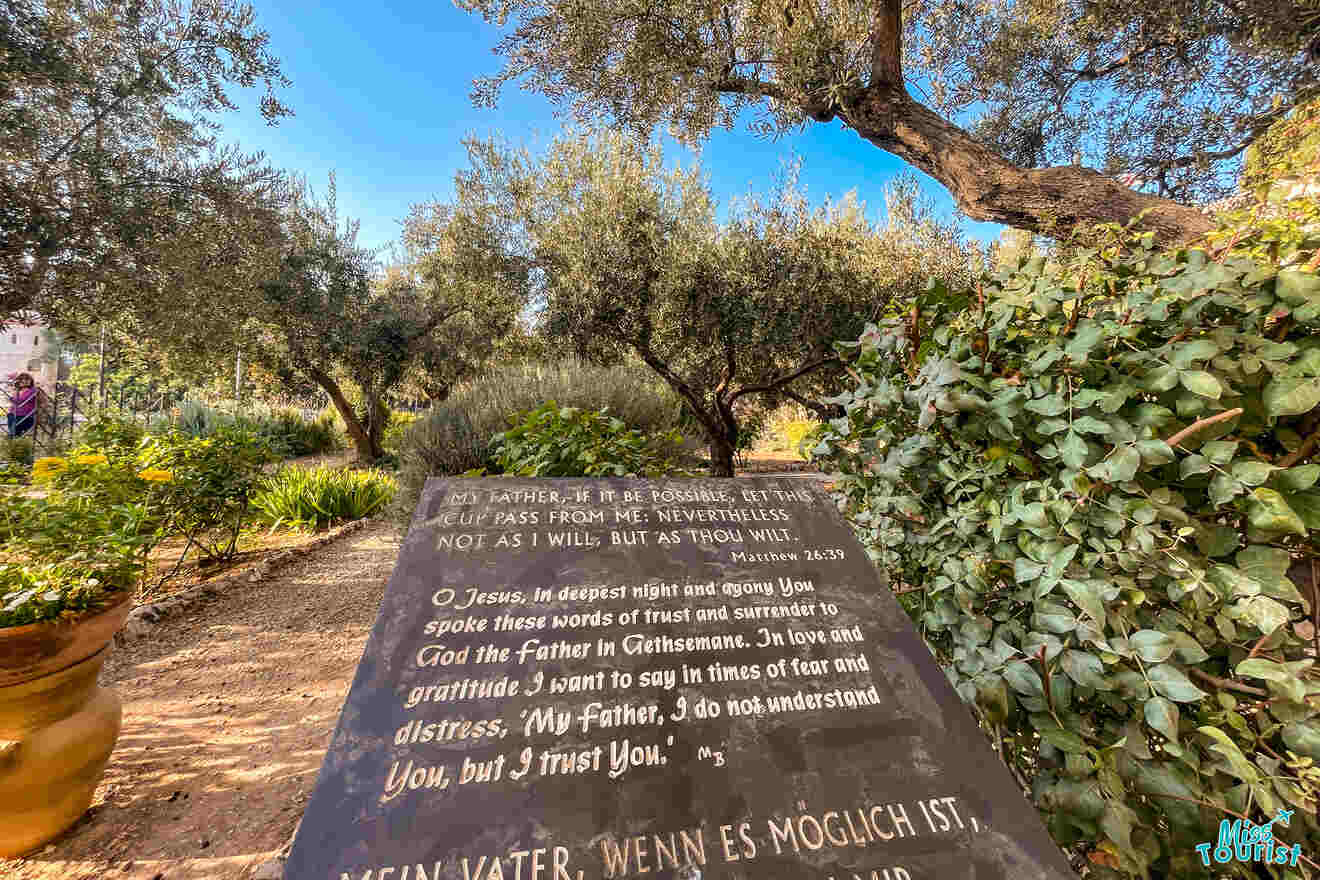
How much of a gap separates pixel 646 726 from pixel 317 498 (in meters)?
8.30

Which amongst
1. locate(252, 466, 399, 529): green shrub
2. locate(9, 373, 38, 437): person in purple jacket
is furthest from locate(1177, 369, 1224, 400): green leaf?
locate(9, 373, 38, 437): person in purple jacket

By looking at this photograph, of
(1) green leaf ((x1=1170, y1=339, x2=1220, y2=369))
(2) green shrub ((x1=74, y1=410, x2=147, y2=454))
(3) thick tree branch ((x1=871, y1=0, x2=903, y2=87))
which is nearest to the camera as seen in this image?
(1) green leaf ((x1=1170, y1=339, x2=1220, y2=369))

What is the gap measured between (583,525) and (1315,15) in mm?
7527

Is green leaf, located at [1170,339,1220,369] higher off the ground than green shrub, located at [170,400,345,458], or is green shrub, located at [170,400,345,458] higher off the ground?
green leaf, located at [1170,339,1220,369]

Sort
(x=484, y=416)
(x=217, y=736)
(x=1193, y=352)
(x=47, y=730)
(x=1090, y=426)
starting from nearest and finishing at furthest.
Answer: (x=1193, y=352) < (x=1090, y=426) < (x=47, y=730) < (x=217, y=736) < (x=484, y=416)

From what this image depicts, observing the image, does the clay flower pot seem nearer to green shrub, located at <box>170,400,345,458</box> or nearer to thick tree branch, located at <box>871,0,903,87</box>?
thick tree branch, located at <box>871,0,903,87</box>

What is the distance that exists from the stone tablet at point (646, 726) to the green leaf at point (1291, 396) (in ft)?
3.55

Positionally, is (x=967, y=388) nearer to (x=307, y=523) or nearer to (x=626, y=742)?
(x=626, y=742)

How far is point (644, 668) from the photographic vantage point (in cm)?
145

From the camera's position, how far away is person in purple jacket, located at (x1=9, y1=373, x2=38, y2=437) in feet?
38.7

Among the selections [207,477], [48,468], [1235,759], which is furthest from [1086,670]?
[207,477]

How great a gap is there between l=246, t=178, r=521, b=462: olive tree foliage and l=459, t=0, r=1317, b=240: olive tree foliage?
7.10 meters

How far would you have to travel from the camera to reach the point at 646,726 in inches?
51.7

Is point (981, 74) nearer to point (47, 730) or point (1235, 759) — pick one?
point (1235, 759)
